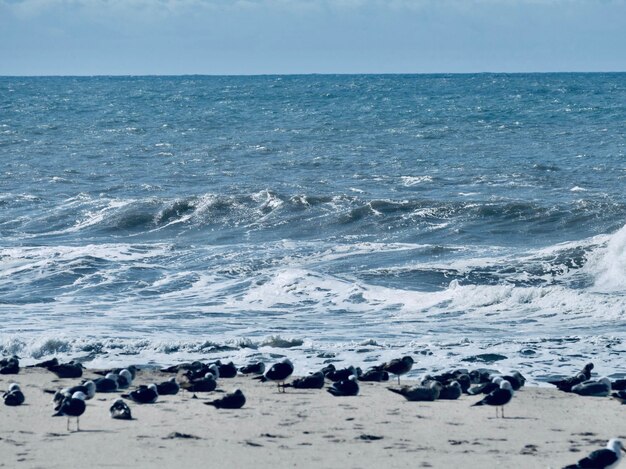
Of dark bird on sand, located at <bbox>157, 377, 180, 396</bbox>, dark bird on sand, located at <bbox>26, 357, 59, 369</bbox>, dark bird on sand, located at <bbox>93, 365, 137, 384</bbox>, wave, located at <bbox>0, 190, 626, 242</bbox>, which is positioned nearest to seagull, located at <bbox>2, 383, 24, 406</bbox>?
dark bird on sand, located at <bbox>93, 365, 137, 384</bbox>

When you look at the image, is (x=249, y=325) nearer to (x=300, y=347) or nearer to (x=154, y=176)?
(x=300, y=347)

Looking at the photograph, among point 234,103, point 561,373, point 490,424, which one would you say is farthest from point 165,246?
point 234,103

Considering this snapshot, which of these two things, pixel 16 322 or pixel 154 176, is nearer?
pixel 16 322

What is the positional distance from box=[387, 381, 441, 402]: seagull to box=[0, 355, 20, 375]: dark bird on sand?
4.95m

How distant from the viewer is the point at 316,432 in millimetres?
10656

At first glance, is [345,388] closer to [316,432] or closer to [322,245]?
[316,432]

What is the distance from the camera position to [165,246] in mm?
24219

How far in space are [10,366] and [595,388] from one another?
23.3 feet

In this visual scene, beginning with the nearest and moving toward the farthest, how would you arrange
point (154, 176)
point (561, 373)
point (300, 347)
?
point (561, 373) < point (300, 347) < point (154, 176)

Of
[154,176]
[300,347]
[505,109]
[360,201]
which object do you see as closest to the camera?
[300,347]

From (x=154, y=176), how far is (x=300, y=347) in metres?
21.5

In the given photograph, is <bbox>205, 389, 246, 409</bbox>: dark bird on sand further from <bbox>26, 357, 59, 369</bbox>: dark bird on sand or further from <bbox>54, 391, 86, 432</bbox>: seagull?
<bbox>26, 357, 59, 369</bbox>: dark bird on sand

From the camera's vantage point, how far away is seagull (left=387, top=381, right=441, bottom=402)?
1191cm

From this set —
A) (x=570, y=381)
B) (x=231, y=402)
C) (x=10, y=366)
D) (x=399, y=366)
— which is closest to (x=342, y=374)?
(x=399, y=366)
